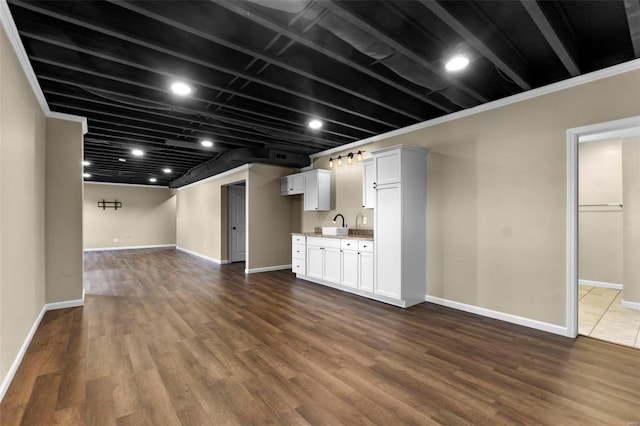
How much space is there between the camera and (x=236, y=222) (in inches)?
322

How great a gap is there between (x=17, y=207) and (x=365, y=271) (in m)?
3.93

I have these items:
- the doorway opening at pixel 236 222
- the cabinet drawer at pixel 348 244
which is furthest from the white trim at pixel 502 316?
the doorway opening at pixel 236 222

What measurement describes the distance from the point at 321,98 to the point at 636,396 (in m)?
3.68

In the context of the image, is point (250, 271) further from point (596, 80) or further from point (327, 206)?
point (596, 80)

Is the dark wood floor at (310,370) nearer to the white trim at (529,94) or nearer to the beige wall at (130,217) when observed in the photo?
the white trim at (529,94)

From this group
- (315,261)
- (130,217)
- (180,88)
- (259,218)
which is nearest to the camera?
(180,88)

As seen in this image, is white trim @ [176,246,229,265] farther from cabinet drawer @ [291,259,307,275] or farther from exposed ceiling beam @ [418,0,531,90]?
exposed ceiling beam @ [418,0,531,90]

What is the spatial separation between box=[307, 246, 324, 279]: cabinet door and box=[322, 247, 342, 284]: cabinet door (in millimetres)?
114

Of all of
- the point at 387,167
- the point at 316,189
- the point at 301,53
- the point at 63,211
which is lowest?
the point at 63,211

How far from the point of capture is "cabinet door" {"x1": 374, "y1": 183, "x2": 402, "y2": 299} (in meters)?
4.05

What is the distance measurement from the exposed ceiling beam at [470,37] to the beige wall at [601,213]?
3.54 metres

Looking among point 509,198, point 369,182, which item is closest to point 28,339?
point 369,182

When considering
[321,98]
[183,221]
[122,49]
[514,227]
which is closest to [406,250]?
[514,227]

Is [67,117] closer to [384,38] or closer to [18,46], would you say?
[18,46]
